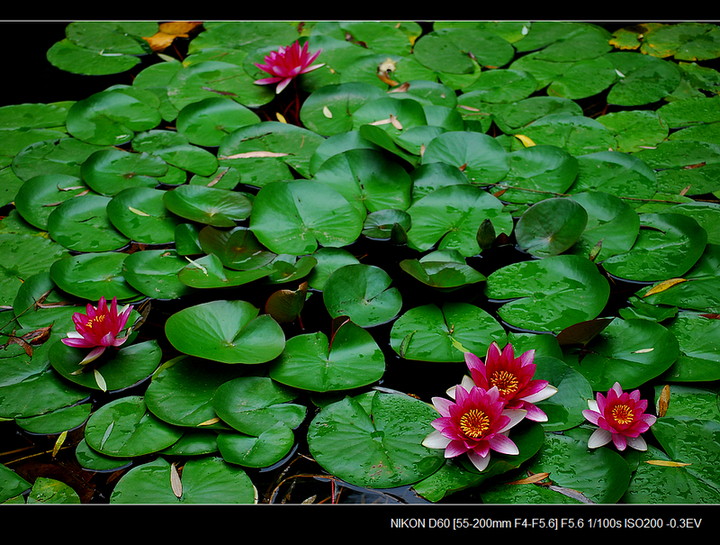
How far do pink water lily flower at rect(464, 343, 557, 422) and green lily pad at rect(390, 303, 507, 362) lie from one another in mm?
139

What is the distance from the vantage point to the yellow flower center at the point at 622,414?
169cm

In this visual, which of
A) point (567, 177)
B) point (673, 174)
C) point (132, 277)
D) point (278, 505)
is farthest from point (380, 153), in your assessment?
point (278, 505)

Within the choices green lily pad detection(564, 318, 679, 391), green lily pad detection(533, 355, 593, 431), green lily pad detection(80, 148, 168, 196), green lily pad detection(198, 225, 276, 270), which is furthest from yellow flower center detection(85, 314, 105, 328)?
green lily pad detection(564, 318, 679, 391)

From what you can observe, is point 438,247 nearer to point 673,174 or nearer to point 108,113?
point 673,174

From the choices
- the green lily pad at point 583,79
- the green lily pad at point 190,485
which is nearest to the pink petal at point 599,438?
the green lily pad at point 190,485

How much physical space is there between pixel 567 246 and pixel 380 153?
1.00 metres

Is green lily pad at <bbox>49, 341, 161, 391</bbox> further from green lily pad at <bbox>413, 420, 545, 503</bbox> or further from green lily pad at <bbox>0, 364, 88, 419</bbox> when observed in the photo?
green lily pad at <bbox>413, 420, 545, 503</bbox>

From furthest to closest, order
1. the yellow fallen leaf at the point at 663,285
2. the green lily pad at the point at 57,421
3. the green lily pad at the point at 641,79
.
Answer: the green lily pad at the point at 641,79, the yellow fallen leaf at the point at 663,285, the green lily pad at the point at 57,421

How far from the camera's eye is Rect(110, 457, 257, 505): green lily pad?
1.64 m

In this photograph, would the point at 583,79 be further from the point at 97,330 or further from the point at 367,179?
the point at 97,330

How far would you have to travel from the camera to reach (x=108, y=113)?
10.2 feet

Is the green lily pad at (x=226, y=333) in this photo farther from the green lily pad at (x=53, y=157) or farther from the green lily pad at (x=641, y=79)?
the green lily pad at (x=641, y=79)

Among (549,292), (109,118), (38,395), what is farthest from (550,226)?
(109,118)
